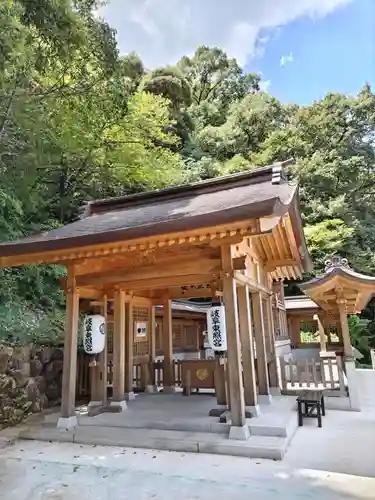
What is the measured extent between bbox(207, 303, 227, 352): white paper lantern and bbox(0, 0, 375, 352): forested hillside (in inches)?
184

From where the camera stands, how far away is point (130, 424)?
5.46 metres

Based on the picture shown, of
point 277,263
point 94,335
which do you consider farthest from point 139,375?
point 277,263

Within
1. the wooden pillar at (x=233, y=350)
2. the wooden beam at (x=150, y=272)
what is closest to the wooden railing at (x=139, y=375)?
the wooden beam at (x=150, y=272)

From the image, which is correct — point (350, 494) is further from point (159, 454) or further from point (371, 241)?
point (371, 241)

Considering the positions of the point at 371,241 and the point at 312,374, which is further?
Result: the point at 371,241

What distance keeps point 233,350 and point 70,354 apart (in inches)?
109

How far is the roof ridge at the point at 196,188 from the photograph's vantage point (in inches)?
279

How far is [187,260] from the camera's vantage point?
554 cm

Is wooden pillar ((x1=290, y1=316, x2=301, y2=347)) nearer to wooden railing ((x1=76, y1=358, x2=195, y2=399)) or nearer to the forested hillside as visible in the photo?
the forested hillside

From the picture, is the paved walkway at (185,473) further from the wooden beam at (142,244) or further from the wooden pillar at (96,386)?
the wooden beam at (142,244)

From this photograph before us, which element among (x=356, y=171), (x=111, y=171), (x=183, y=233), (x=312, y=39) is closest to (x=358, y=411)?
(x=183, y=233)

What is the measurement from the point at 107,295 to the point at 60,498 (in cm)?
383

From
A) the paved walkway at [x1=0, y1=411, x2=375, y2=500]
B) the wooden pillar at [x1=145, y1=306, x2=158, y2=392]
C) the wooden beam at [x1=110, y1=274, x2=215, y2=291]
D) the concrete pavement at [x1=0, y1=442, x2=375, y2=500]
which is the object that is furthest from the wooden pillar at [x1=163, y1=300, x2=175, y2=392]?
the concrete pavement at [x1=0, y1=442, x2=375, y2=500]

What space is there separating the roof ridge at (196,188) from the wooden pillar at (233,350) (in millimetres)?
2353
